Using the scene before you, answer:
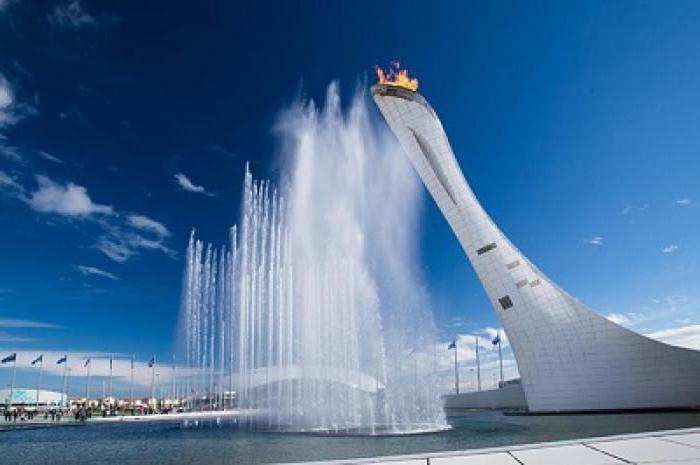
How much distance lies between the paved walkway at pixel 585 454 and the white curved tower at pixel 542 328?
22420 mm

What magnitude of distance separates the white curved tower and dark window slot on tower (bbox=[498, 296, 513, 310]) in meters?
0.07

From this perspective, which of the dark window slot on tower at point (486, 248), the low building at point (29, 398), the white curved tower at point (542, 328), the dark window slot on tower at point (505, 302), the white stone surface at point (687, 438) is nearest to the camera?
the white stone surface at point (687, 438)

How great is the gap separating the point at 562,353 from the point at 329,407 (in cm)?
1414

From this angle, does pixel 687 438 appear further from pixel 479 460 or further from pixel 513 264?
pixel 513 264

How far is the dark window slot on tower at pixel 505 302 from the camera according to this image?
103 ft

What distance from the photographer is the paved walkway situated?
Result: 6010 millimetres

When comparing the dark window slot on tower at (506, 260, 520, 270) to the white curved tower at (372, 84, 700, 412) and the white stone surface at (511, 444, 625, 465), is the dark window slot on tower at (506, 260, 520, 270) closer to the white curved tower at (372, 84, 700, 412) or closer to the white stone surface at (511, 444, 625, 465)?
the white curved tower at (372, 84, 700, 412)

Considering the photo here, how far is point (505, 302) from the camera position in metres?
31.7

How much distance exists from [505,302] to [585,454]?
26.1 meters

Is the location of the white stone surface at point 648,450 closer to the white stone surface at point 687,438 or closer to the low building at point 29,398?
the white stone surface at point 687,438

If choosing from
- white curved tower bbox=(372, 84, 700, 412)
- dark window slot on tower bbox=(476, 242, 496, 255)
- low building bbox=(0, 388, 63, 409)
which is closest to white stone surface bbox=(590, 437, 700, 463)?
white curved tower bbox=(372, 84, 700, 412)

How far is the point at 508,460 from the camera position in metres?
6.36

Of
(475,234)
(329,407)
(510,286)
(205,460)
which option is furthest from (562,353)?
(205,460)

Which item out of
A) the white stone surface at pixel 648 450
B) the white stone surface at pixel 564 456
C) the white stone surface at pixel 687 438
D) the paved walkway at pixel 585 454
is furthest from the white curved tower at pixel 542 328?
the white stone surface at pixel 564 456
